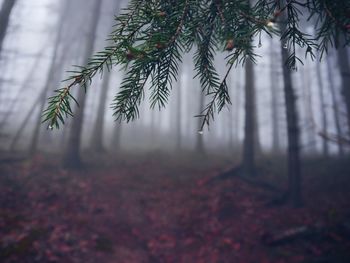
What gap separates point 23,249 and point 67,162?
20.1 ft

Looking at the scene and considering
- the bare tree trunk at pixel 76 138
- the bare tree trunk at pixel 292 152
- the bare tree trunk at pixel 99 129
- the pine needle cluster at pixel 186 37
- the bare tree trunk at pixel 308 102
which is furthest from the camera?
the bare tree trunk at pixel 99 129

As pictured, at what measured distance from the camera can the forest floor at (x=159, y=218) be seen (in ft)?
22.7

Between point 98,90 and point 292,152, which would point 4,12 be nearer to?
point 292,152

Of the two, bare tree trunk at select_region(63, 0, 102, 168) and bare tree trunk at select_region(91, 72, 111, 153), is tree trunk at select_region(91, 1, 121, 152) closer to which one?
bare tree trunk at select_region(91, 72, 111, 153)

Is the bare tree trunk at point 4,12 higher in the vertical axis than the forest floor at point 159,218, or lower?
higher

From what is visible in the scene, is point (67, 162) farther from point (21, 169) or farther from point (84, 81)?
point (84, 81)

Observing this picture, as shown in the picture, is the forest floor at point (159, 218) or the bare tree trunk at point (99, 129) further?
the bare tree trunk at point (99, 129)

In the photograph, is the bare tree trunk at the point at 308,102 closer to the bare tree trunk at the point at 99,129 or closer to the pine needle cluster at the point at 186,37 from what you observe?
Answer: the pine needle cluster at the point at 186,37

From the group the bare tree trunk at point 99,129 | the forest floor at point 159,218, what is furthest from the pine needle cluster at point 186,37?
the bare tree trunk at point 99,129

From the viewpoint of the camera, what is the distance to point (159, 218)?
912 centimetres

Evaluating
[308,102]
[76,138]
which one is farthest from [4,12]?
[308,102]

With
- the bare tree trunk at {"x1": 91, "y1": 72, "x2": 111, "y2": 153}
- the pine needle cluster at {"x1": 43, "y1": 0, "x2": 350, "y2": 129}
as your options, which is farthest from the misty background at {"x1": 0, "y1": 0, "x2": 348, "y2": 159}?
the pine needle cluster at {"x1": 43, "y1": 0, "x2": 350, "y2": 129}

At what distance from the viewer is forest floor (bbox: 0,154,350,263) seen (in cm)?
692

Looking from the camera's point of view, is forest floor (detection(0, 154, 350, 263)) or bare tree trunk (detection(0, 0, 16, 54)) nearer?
forest floor (detection(0, 154, 350, 263))
